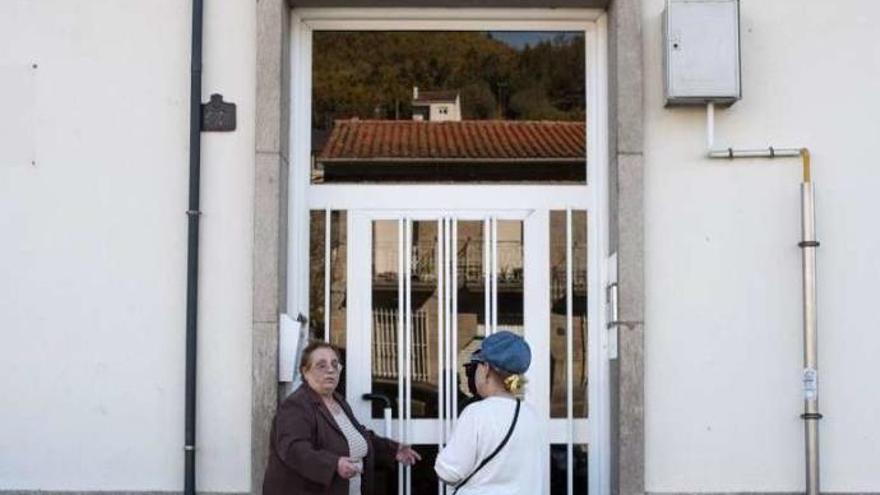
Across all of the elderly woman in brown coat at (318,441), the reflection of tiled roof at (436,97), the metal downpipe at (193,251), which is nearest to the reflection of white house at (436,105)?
the reflection of tiled roof at (436,97)

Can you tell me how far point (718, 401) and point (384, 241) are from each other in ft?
5.66

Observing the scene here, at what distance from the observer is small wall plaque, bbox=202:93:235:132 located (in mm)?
6734

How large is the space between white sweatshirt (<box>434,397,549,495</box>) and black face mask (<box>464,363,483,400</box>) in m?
0.28

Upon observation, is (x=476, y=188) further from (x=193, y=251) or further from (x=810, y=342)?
(x=810, y=342)

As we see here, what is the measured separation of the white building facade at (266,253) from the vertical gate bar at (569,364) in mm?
205

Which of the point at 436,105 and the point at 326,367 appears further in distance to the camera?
the point at 436,105

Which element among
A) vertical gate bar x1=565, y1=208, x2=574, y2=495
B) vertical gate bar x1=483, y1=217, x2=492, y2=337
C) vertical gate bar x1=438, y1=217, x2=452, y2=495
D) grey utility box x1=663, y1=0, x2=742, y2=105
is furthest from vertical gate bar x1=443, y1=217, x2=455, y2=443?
grey utility box x1=663, y1=0, x2=742, y2=105

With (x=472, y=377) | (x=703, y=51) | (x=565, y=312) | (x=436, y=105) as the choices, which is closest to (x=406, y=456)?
(x=472, y=377)

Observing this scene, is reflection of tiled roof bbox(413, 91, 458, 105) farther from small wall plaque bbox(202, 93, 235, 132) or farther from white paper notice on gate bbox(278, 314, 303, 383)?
white paper notice on gate bbox(278, 314, 303, 383)

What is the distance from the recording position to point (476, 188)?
7004 millimetres

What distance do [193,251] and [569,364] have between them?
184 centimetres

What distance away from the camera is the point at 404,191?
7004 mm

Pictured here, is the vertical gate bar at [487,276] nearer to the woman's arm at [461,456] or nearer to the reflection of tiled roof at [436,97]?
the reflection of tiled roof at [436,97]

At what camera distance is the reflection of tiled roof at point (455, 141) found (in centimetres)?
706
